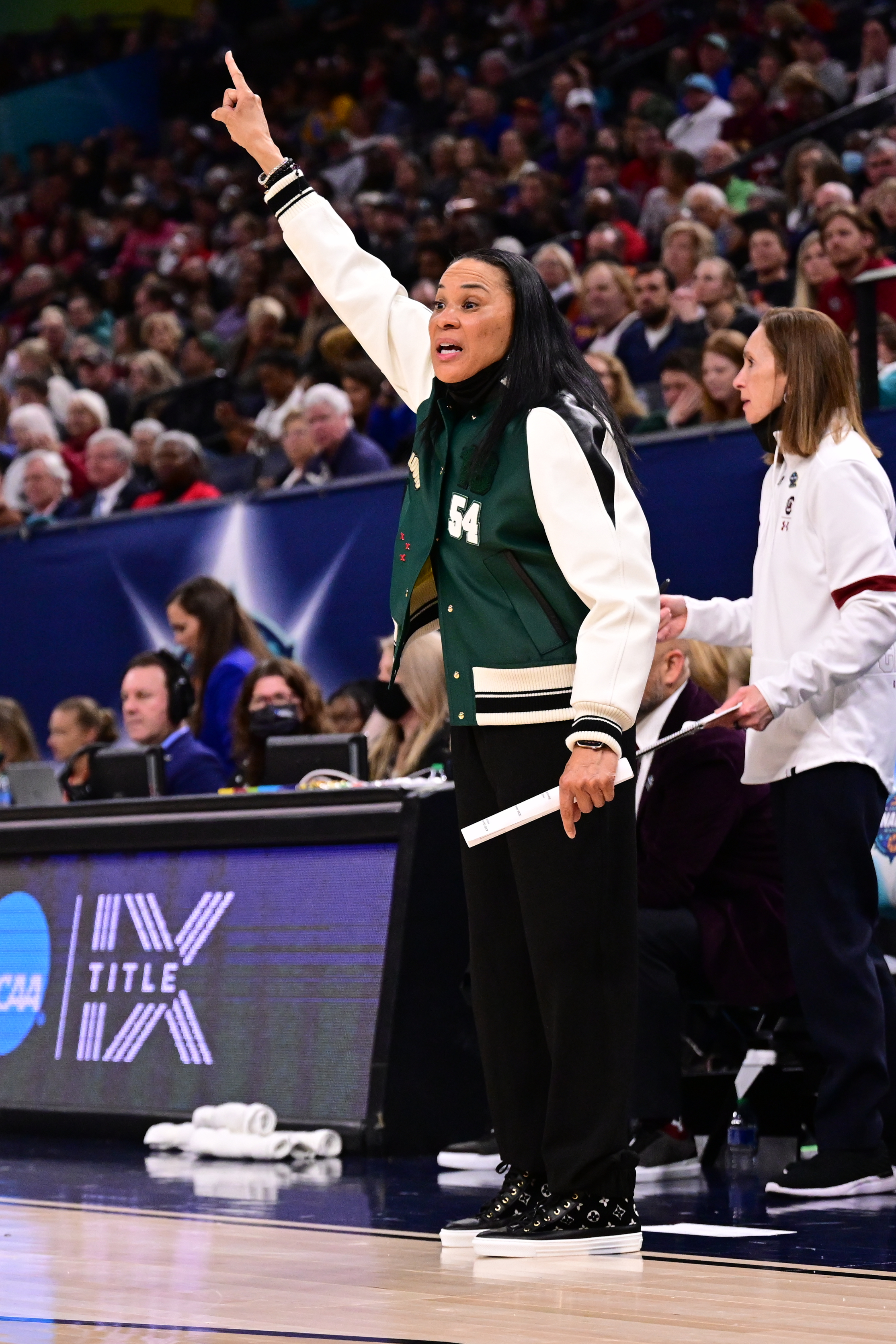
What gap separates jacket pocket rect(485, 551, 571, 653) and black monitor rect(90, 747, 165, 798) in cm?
281

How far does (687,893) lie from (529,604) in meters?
1.61

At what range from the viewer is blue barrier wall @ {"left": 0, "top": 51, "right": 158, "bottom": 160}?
20.3m

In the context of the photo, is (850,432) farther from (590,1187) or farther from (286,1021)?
(286,1021)

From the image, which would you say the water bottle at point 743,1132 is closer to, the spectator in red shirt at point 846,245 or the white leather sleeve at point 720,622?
the white leather sleeve at point 720,622

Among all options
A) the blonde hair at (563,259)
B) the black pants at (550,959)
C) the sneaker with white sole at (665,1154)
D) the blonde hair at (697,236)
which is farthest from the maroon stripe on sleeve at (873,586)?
the blonde hair at (563,259)

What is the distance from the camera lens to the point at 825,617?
4164mm

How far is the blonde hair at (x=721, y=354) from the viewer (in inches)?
282

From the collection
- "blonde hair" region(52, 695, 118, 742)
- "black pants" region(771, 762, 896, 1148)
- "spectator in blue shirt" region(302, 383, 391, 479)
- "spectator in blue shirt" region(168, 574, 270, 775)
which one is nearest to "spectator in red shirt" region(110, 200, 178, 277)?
"spectator in blue shirt" region(302, 383, 391, 479)

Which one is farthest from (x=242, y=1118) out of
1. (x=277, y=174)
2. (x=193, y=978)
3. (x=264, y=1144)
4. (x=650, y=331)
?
(x=650, y=331)

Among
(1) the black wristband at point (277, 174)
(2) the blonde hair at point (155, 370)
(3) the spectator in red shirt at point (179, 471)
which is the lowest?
(1) the black wristband at point (277, 174)

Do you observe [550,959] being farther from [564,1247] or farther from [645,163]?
[645,163]

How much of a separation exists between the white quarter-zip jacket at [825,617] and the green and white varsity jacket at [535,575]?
77 centimetres

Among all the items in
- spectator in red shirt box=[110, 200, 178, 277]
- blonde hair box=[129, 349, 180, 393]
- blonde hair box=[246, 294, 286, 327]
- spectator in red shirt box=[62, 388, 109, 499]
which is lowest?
spectator in red shirt box=[62, 388, 109, 499]

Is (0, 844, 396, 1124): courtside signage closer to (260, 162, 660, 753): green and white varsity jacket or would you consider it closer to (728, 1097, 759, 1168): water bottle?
(728, 1097, 759, 1168): water bottle
